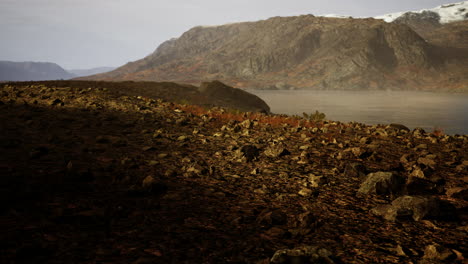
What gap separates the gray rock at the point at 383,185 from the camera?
3.48m

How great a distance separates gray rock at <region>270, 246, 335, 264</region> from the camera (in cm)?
192

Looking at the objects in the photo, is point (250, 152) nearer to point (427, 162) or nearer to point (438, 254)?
point (427, 162)

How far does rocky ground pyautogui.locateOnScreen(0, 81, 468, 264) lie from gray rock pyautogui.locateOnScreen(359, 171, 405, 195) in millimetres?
14

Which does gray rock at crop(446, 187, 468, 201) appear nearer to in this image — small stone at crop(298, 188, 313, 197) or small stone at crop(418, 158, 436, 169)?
small stone at crop(418, 158, 436, 169)

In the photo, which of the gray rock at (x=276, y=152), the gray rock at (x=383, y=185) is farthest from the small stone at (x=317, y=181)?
the gray rock at (x=276, y=152)

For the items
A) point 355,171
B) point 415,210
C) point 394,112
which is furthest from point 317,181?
point 394,112

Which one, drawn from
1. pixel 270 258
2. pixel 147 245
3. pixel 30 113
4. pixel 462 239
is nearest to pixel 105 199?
pixel 147 245

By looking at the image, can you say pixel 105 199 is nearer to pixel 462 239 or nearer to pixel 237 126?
pixel 462 239

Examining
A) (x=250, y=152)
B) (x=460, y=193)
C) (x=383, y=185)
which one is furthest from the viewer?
(x=250, y=152)

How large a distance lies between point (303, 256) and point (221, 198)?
1.42 m

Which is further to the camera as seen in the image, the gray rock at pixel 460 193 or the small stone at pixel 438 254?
the gray rock at pixel 460 193

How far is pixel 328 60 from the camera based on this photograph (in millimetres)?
131500

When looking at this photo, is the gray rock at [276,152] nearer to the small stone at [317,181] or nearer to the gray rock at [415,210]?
the small stone at [317,181]

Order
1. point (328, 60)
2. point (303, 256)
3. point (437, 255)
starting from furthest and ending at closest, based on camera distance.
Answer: point (328, 60)
point (437, 255)
point (303, 256)
